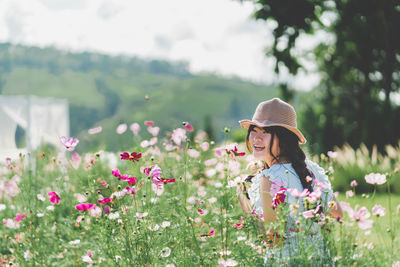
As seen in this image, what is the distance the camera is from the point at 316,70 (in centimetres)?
2150

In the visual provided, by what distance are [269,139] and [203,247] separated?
108 centimetres

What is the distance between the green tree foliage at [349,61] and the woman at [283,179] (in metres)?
0.93

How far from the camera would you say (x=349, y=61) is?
54.9 ft

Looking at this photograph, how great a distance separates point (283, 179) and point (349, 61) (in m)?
15.7

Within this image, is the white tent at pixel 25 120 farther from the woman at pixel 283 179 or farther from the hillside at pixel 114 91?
the hillside at pixel 114 91

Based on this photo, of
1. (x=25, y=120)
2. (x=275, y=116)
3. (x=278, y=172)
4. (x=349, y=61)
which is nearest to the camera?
(x=278, y=172)

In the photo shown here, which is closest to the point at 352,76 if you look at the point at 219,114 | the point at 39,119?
the point at 39,119

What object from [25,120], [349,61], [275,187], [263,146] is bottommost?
[275,187]

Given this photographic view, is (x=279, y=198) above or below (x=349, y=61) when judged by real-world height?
below

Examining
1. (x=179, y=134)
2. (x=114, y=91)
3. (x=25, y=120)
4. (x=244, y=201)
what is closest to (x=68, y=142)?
(x=179, y=134)

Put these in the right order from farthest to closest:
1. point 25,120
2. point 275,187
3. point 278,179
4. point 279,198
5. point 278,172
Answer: point 25,120
point 278,172
point 278,179
point 275,187
point 279,198

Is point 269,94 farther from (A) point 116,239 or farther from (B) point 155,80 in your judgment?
(A) point 116,239

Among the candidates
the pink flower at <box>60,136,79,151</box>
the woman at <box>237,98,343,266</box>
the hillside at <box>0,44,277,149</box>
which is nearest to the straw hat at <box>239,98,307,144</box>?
the woman at <box>237,98,343,266</box>

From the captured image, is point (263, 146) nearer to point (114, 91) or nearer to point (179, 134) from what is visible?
point (179, 134)
